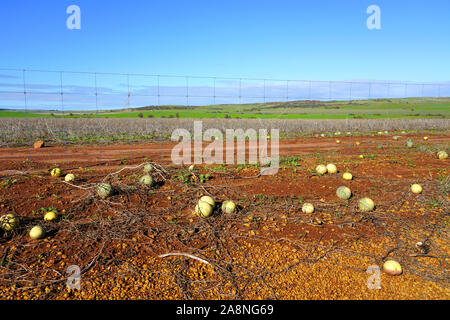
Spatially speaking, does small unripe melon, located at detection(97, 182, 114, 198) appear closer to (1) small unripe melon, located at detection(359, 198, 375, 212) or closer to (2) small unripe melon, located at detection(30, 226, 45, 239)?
(2) small unripe melon, located at detection(30, 226, 45, 239)

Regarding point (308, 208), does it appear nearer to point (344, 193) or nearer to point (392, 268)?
point (344, 193)

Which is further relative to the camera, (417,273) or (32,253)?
(32,253)

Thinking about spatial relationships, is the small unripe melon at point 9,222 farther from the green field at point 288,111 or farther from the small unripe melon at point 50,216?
the green field at point 288,111

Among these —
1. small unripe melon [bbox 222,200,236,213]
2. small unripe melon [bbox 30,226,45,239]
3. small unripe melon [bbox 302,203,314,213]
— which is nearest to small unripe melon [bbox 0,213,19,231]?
small unripe melon [bbox 30,226,45,239]

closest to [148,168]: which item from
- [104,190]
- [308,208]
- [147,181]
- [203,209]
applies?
[147,181]

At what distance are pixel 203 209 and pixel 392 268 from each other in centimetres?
301

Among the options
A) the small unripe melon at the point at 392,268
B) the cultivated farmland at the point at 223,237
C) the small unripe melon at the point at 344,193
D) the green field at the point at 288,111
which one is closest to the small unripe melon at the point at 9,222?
the cultivated farmland at the point at 223,237

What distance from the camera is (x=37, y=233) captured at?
14.8ft

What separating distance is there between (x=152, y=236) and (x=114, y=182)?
272 centimetres

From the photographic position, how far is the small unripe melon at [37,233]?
4496 mm

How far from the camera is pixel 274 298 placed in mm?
3246
